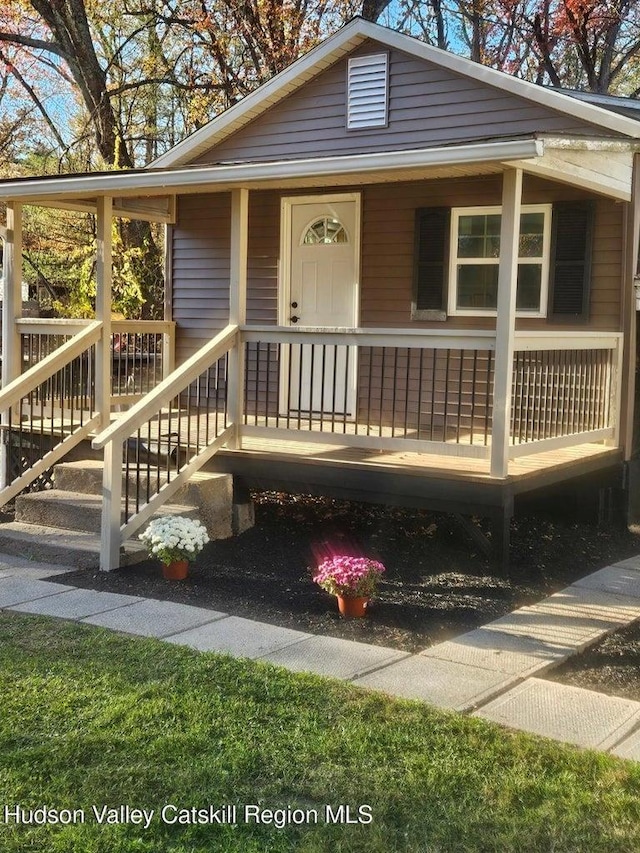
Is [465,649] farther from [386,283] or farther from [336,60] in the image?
[336,60]

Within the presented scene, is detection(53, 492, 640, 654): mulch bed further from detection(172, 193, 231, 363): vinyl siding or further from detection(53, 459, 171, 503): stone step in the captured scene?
detection(172, 193, 231, 363): vinyl siding

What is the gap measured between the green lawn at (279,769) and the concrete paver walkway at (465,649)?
0.28 meters

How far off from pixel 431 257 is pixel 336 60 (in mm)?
2299

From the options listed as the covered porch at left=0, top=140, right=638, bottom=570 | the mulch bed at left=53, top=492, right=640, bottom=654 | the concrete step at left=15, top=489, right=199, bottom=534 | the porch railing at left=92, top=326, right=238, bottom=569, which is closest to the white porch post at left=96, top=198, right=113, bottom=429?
the covered porch at left=0, top=140, right=638, bottom=570

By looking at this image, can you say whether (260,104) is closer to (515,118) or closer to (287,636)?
(515,118)

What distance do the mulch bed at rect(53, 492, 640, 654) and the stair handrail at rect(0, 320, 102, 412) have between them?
201 centimetres

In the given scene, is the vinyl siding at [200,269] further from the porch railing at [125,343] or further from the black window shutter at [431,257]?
the black window shutter at [431,257]

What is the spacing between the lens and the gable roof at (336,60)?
8.19m

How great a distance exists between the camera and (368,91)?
30.8 feet

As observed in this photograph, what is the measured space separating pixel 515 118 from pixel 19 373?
17.7 ft

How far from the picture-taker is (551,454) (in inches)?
309

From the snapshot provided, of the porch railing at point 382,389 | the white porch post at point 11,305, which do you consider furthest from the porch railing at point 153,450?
the white porch post at point 11,305

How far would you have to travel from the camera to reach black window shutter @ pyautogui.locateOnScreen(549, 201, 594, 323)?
27.8 ft

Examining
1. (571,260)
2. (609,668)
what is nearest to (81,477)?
(571,260)
